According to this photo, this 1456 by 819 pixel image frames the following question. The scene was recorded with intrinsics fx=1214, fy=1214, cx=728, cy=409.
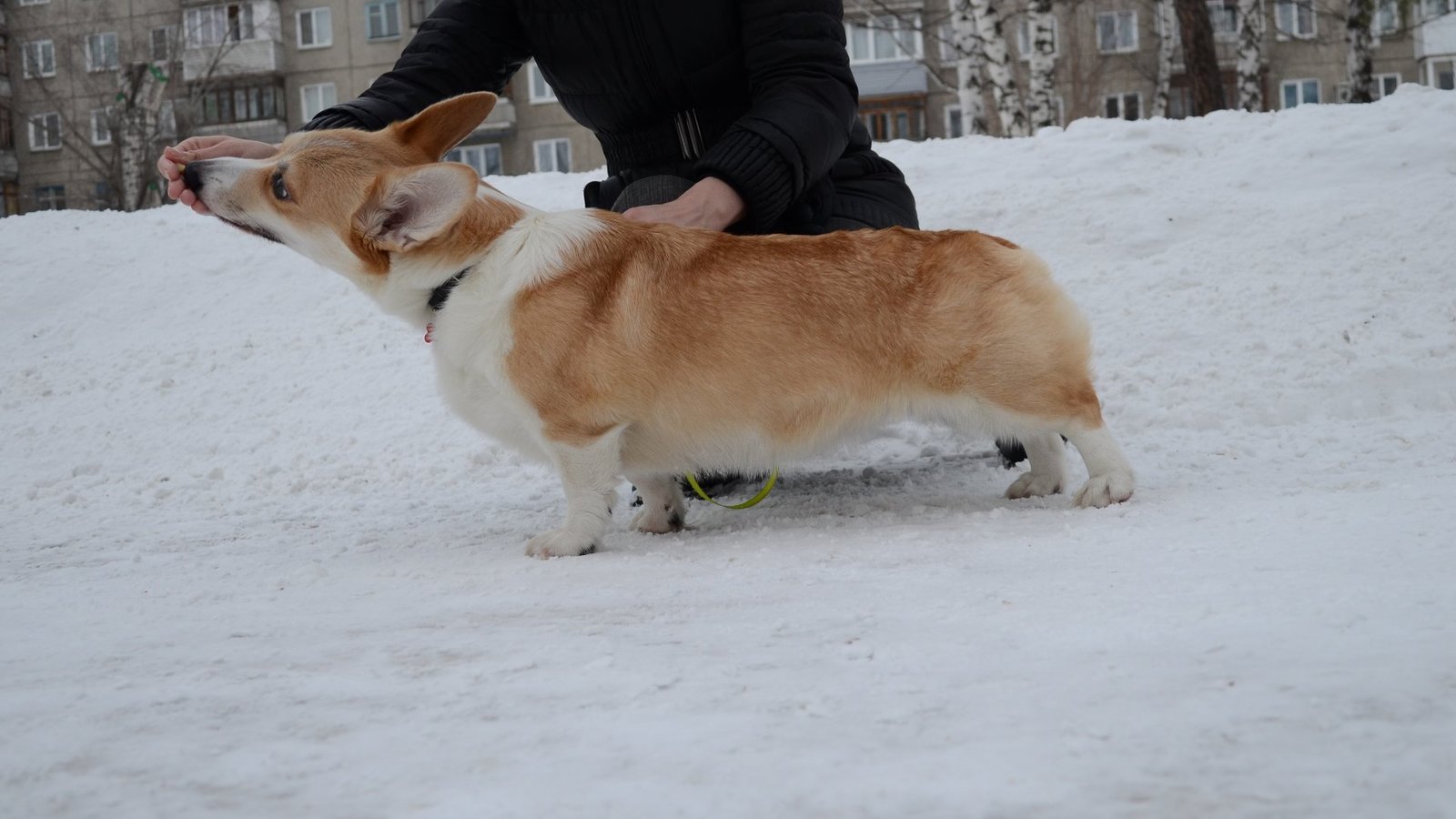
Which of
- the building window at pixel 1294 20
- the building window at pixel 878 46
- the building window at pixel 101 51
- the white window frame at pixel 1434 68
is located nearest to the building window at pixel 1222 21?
the building window at pixel 1294 20

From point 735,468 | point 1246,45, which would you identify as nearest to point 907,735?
point 735,468

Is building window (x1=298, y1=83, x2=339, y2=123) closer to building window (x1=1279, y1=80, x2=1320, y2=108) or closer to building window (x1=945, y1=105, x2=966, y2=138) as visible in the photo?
building window (x1=945, y1=105, x2=966, y2=138)

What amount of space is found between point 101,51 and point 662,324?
35.0 meters

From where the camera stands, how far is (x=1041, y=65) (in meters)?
14.4

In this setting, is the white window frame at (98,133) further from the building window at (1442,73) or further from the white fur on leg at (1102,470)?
the building window at (1442,73)

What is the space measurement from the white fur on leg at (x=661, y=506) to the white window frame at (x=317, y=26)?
3466 cm

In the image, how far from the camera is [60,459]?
5832 mm

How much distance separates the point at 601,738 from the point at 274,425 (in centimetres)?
492

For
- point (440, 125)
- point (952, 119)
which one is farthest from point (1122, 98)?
point (440, 125)

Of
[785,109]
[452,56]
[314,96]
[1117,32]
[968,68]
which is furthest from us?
[314,96]

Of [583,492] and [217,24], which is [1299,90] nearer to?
[217,24]

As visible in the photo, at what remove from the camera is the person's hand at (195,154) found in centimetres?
342

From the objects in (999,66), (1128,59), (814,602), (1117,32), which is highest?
(1117,32)

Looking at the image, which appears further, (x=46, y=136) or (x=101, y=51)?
(x=46, y=136)
